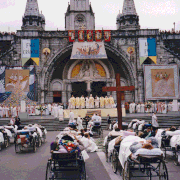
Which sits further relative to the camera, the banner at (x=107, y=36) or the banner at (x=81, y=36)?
the banner at (x=107, y=36)

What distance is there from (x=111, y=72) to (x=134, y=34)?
7055 mm

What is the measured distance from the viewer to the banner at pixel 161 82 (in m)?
33.7

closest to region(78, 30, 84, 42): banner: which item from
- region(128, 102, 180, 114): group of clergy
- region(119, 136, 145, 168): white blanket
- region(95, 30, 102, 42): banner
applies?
region(95, 30, 102, 42): banner

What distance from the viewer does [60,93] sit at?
36.6m

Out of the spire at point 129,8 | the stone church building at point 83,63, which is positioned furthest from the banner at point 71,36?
the spire at point 129,8

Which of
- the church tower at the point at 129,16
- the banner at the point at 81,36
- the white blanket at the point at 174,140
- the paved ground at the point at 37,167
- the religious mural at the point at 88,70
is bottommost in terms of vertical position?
the paved ground at the point at 37,167

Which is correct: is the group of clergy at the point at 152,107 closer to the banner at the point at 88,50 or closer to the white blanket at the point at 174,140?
the banner at the point at 88,50

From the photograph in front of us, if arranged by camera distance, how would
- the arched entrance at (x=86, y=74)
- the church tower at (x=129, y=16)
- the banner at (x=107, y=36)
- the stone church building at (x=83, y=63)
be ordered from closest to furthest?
1. the stone church building at (x=83, y=63)
2. the banner at (x=107, y=36)
3. the arched entrance at (x=86, y=74)
4. the church tower at (x=129, y=16)

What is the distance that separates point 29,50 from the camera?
1339 inches

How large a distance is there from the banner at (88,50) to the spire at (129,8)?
14251 millimetres

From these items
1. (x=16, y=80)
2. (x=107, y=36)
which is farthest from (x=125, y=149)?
(x=107, y=36)

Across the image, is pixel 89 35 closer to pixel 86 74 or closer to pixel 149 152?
pixel 86 74

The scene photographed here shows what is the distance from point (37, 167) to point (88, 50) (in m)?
27.5

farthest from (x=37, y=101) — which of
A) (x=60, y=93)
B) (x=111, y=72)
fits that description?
(x=111, y=72)
